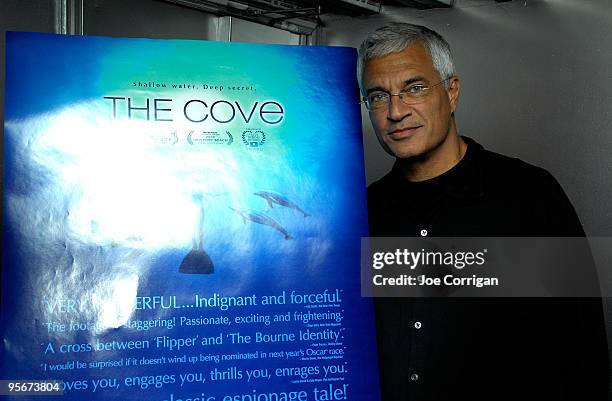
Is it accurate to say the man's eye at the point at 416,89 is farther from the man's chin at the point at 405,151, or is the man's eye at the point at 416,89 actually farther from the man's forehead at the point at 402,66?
the man's chin at the point at 405,151

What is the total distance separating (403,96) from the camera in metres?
1.75

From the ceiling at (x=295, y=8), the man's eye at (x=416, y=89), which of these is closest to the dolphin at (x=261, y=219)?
the man's eye at (x=416, y=89)

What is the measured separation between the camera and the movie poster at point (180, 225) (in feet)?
4.67

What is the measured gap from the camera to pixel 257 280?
1.54 meters

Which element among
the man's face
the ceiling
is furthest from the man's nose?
the ceiling

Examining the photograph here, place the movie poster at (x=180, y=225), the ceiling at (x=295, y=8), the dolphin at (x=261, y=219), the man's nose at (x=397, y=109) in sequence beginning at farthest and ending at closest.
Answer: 1. the ceiling at (x=295, y=8)
2. the man's nose at (x=397, y=109)
3. the dolphin at (x=261, y=219)
4. the movie poster at (x=180, y=225)

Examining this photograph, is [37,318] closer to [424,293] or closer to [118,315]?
[118,315]

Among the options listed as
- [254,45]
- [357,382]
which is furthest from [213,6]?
[357,382]

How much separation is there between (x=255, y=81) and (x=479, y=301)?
77 centimetres

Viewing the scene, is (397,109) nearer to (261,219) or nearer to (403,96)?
(403,96)

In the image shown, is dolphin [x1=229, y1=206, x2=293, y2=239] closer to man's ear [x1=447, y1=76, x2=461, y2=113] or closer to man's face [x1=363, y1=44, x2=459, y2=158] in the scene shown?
man's face [x1=363, y1=44, x2=459, y2=158]

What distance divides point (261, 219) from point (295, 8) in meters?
0.92

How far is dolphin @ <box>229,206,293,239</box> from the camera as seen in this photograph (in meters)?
1.54

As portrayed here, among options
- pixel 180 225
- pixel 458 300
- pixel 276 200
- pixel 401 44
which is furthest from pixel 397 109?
pixel 180 225
